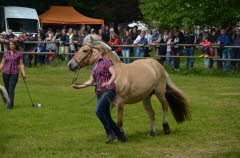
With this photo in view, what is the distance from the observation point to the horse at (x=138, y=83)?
8.43 m

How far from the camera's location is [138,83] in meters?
8.77

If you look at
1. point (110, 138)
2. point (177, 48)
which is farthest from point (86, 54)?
point (177, 48)

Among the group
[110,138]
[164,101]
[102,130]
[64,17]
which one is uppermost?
[64,17]

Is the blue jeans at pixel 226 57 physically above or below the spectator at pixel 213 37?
below

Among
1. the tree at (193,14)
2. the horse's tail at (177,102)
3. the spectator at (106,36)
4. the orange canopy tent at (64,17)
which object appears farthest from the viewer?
Answer: the orange canopy tent at (64,17)

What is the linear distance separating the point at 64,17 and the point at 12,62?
2857cm

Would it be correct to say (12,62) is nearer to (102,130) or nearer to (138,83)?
(102,130)

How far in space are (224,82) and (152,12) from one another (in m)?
12.9

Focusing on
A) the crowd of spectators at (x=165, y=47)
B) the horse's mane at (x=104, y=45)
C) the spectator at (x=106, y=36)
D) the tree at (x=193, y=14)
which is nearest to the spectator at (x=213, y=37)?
the crowd of spectators at (x=165, y=47)

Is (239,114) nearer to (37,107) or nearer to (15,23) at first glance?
(37,107)

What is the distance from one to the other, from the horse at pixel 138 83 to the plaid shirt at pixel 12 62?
3.81m

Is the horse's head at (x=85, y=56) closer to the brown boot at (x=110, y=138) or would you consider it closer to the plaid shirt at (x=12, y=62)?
the brown boot at (x=110, y=138)

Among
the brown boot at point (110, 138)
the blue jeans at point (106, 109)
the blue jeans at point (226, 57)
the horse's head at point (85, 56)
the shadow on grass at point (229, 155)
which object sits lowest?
the blue jeans at point (226, 57)

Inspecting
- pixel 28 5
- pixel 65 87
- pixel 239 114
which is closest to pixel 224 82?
pixel 65 87
